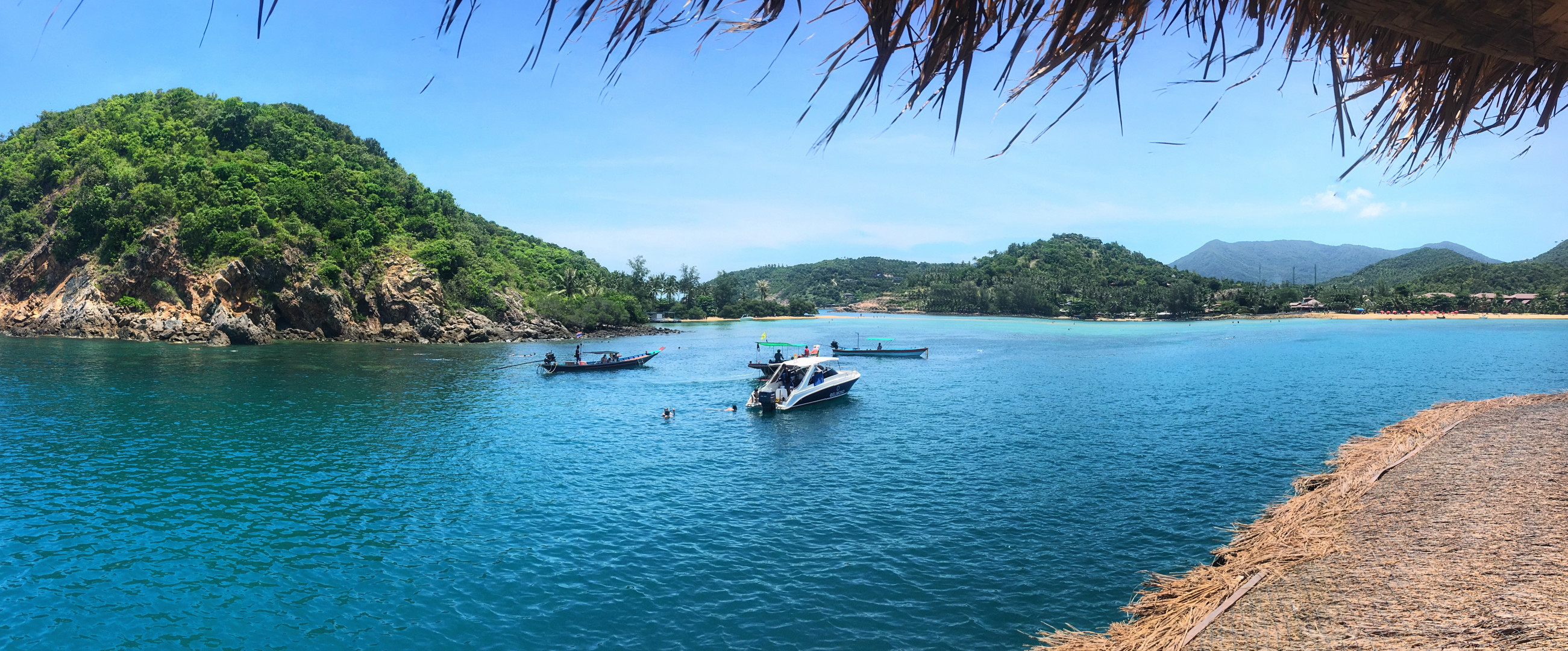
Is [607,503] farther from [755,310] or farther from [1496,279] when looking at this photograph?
[1496,279]

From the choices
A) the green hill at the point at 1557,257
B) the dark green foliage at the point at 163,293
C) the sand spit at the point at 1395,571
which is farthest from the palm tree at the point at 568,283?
the green hill at the point at 1557,257

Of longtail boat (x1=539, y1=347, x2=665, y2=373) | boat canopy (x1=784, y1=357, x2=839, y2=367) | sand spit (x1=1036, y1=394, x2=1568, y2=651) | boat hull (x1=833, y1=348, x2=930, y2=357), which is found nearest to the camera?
sand spit (x1=1036, y1=394, x2=1568, y2=651)

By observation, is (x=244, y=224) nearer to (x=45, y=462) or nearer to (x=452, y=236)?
(x=452, y=236)

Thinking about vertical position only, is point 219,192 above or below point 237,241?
above

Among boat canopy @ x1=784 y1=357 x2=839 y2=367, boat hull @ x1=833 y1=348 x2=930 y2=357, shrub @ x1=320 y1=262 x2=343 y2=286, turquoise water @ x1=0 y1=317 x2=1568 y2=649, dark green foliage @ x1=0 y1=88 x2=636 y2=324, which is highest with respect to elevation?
dark green foliage @ x1=0 y1=88 x2=636 y2=324

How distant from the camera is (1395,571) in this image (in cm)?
984

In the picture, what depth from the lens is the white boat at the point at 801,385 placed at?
3566 cm

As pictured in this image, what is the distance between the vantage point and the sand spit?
26.2 ft

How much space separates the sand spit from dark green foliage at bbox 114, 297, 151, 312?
7961 cm

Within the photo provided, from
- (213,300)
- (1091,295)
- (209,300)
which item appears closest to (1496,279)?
(1091,295)

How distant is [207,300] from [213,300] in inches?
19.5

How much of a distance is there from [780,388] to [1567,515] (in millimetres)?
28092

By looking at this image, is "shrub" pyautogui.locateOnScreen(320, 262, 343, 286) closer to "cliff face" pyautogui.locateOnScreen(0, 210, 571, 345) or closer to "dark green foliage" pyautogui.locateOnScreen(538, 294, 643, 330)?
"cliff face" pyautogui.locateOnScreen(0, 210, 571, 345)

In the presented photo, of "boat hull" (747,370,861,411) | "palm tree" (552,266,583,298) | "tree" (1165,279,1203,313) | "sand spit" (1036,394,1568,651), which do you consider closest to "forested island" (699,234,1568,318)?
"tree" (1165,279,1203,313)
